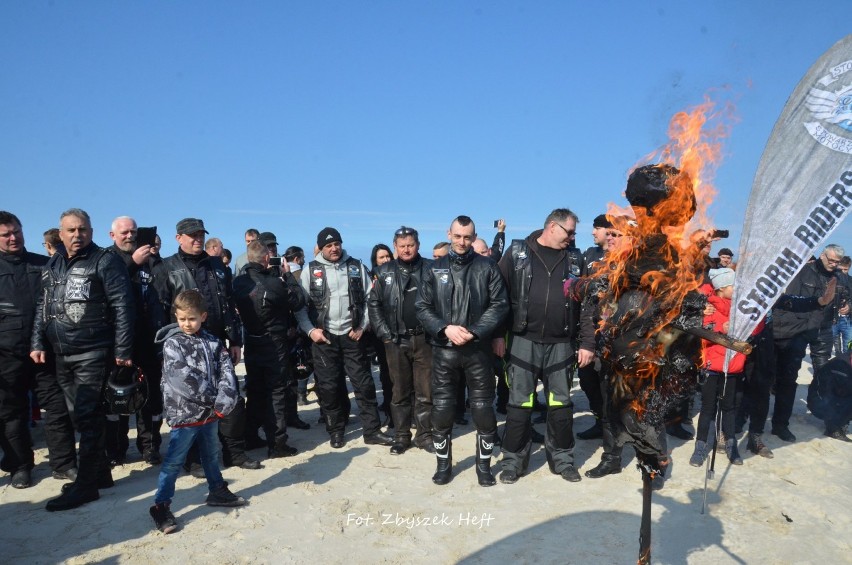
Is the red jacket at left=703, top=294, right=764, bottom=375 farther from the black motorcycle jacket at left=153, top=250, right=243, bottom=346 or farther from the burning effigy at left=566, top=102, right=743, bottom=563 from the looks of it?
the black motorcycle jacket at left=153, top=250, right=243, bottom=346

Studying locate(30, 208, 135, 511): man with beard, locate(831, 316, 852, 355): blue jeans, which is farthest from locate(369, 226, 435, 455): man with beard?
locate(831, 316, 852, 355): blue jeans

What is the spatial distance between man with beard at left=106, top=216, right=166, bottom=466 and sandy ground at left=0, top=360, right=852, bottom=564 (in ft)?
0.88

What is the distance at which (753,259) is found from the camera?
4559 millimetres

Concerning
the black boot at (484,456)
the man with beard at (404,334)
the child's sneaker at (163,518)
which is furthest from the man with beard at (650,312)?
the child's sneaker at (163,518)

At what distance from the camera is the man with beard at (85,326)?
520 centimetres

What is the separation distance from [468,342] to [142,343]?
3.75m

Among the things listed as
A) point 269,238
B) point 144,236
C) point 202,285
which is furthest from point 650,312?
point 269,238

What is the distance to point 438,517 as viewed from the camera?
5.01 m

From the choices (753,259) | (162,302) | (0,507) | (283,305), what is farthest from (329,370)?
(753,259)

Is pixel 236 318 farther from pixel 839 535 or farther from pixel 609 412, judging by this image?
pixel 839 535

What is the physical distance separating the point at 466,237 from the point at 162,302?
3490 millimetres

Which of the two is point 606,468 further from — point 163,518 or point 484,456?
point 163,518

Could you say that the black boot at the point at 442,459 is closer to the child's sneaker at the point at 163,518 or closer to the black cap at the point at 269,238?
the child's sneaker at the point at 163,518

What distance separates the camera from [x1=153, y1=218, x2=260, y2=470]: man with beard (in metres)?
5.95
